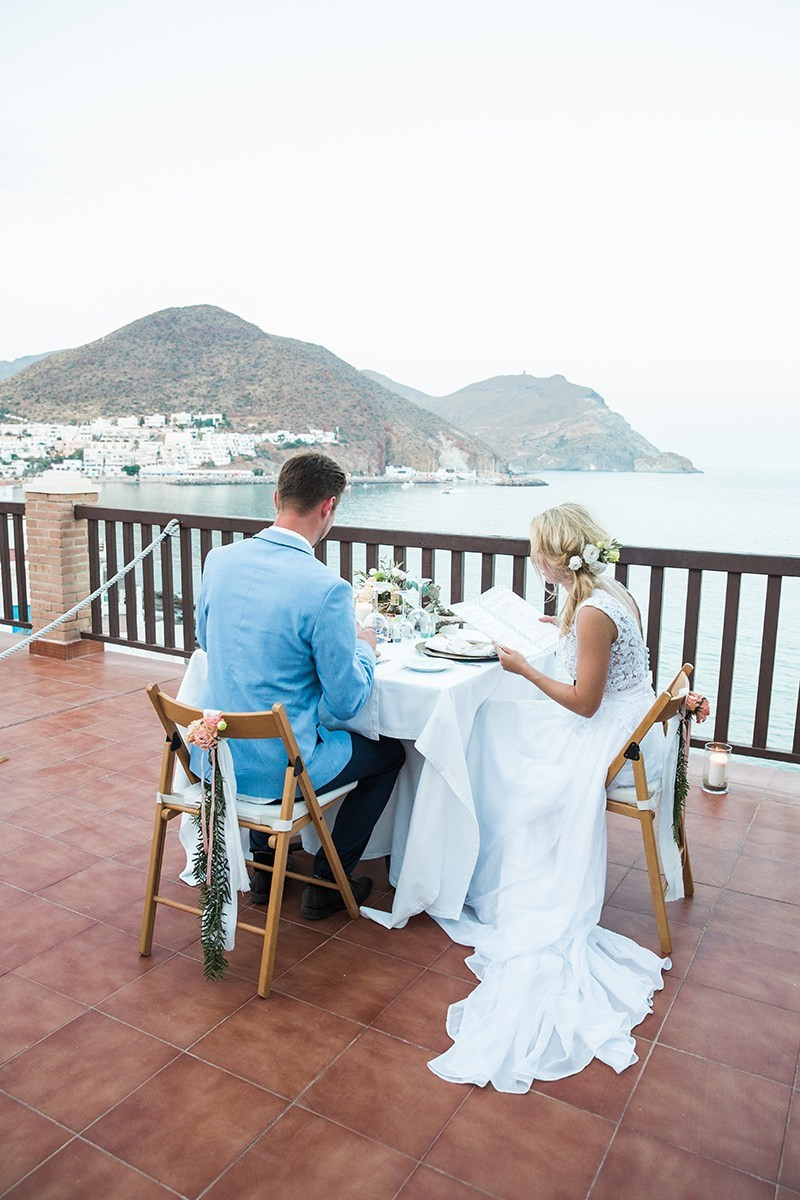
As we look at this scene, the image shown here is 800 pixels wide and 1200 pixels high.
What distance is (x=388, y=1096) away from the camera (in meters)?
1.95

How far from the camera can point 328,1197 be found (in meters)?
1.65

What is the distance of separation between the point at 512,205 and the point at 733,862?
38233 millimetres

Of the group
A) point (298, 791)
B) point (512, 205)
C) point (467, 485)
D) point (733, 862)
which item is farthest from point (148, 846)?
point (512, 205)

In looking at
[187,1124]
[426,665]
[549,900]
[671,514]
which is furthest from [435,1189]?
[671,514]

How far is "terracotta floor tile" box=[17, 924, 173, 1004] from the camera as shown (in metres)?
2.36

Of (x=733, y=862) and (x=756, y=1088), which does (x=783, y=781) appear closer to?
(x=733, y=862)

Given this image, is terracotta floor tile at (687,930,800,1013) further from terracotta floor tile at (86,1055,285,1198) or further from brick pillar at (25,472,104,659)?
brick pillar at (25,472,104,659)

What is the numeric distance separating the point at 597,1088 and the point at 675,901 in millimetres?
1029

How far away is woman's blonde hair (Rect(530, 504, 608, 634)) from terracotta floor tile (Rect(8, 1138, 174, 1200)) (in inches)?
69.6

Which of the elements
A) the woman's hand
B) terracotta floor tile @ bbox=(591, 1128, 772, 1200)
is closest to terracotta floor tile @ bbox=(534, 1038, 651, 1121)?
terracotta floor tile @ bbox=(591, 1128, 772, 1200)

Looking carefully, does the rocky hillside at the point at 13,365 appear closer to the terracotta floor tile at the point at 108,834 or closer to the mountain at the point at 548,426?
the mountain at the point at 548,426

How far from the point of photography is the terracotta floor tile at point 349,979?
230 cm

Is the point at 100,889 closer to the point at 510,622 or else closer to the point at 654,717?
the point at 510,622

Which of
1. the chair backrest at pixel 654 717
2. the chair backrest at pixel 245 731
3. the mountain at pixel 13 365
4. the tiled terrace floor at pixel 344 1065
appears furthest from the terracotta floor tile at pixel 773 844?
the mountain at pixel 13 365
